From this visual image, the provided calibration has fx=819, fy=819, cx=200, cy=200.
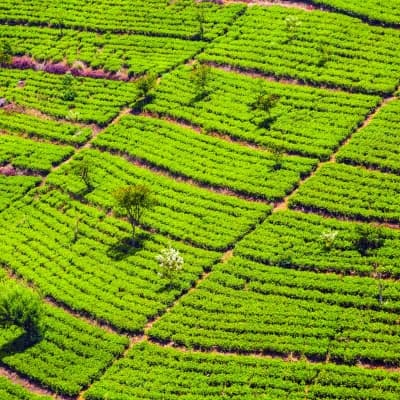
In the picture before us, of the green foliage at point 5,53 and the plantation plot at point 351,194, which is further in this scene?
the green foliage at point 5,53

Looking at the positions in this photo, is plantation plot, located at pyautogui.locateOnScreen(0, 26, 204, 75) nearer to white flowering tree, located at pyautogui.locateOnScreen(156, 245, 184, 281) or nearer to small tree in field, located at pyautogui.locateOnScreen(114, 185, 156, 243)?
small tree in field, located at pyautogui.locateOnScreen(114, 185, 156, 243)

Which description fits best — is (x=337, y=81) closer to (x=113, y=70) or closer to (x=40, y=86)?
(x=113, y=70)

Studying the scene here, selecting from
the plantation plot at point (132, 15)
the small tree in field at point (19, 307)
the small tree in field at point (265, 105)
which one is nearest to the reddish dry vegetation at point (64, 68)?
the plantation plot at point (132, 15)

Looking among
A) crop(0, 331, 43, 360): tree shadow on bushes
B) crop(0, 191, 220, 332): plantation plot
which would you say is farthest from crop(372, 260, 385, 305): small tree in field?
crop(0, 331, 43, 360): tree shadow on bushes

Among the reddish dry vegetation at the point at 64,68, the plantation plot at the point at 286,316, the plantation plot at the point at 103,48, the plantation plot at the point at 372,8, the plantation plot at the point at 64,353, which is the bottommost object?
the plantation plot at the point at 64,353

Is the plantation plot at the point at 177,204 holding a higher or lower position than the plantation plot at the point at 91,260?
higher

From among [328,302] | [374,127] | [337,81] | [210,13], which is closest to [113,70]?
[210,13]

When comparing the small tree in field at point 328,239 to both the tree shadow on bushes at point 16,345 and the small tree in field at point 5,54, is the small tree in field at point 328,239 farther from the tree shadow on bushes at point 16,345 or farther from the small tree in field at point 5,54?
the small tree in field at point 5,54
